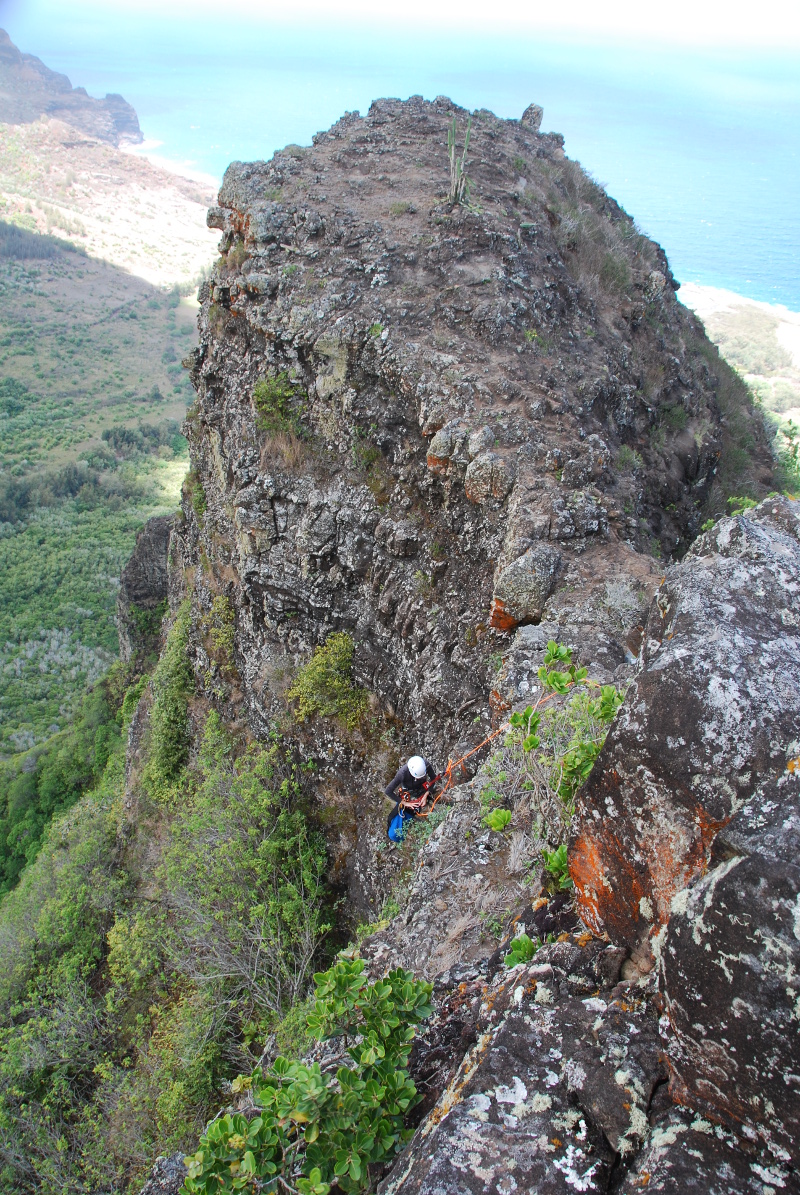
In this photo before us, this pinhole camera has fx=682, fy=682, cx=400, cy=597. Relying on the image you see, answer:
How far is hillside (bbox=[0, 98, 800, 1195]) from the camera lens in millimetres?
2742

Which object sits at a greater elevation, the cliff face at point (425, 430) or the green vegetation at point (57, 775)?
the cliff face at point (425, 430)

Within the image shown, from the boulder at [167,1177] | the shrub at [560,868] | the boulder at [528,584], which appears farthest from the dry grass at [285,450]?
the boulder at [167,1177]

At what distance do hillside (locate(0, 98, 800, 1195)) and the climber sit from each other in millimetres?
538

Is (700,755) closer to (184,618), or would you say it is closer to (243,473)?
(243,473)

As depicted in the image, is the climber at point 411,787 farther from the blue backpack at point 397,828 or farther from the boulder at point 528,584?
the boulder at point 528,584

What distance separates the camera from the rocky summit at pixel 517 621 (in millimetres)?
2566

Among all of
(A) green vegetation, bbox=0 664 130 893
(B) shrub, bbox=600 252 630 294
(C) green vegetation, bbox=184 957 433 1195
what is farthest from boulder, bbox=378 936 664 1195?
(A) green vegetation, bbox=0 664 130 893

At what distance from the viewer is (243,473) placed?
13.4m

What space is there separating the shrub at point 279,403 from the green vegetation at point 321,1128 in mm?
11263

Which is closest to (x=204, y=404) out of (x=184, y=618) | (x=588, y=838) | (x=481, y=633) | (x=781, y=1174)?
(x=184, y=618)

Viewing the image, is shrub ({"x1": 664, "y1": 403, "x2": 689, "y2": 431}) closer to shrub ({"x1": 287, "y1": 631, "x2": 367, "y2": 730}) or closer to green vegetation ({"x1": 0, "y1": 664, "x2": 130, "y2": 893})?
shrub ({"x1": 287, "y1": 631, "x2": 367, "y2": 730})

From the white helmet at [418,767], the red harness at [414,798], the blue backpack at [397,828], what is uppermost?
the white helmet at [418,767]

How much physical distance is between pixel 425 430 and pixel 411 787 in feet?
18.3

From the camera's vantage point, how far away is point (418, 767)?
809 cm
